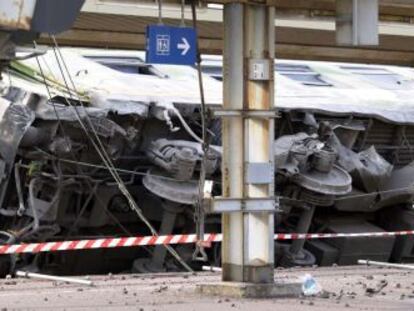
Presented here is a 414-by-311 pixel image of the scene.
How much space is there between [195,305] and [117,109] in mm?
7488

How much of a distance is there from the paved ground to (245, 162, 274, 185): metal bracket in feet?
4.35

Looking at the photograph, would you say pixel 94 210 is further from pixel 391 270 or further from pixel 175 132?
pixel 391 270

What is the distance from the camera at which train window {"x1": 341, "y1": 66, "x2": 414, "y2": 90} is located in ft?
76.6

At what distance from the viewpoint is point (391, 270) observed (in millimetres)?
15727

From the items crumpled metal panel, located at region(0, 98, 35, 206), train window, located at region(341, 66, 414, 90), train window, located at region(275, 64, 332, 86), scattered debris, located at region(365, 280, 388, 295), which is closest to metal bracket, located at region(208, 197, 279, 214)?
scattered debris, located at region(365, 280, 388, 295)

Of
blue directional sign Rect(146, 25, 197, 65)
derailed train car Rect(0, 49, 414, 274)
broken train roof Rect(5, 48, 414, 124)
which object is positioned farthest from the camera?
broken train roof Rect(5, 48, 414, 124)

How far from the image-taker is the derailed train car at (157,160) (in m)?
15.8

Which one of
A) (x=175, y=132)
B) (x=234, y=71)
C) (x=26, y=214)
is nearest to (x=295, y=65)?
(x=175, y=132)

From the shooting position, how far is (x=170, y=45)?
33.4 feet

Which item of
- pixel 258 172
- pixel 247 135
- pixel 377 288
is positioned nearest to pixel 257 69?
pixel 247 135

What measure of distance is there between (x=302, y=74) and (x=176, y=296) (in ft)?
42.4

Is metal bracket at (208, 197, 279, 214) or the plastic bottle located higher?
metal bracket at (208, 197, 279, 214)

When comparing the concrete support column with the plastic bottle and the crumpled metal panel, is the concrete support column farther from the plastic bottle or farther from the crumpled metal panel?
the crumpled metal panel

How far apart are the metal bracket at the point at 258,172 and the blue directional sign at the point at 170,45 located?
4.36 feet
